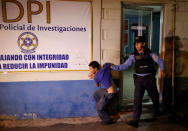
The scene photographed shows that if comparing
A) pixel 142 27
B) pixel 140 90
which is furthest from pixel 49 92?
pixel 142 27

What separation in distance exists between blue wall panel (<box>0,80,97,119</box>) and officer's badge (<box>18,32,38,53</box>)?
836 millimetres

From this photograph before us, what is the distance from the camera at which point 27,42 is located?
430cm

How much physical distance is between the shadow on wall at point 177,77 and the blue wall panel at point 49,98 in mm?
2136

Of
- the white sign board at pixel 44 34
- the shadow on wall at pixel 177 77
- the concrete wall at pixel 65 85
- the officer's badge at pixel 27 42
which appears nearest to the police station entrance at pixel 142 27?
the concrete wall at pixel 65 85

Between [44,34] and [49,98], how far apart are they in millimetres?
1615

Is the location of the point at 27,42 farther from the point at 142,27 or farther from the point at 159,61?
the point at 142,27

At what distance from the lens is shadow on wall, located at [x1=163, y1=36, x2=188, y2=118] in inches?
195

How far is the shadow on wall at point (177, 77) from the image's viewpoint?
494 centimetres

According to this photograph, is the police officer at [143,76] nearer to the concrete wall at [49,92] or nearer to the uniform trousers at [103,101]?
the uniform trousers at [103,101]

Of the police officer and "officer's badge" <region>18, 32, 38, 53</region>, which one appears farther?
"officer's badge" <region>18, 32, 38, 53</region>

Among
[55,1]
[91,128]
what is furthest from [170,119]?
[55,1]

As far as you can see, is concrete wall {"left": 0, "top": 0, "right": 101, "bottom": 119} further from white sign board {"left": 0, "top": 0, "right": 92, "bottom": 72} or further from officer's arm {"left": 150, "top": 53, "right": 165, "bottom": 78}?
officer's arm {"left": 150, "top": 53, "right": 165, "bottom": 78}

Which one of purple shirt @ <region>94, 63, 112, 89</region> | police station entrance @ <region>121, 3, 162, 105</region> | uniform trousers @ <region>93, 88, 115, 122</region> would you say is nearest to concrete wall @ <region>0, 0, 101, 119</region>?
uniform trousers @ <region>93, 88, 115, 122</region>

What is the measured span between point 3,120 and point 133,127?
319cm
